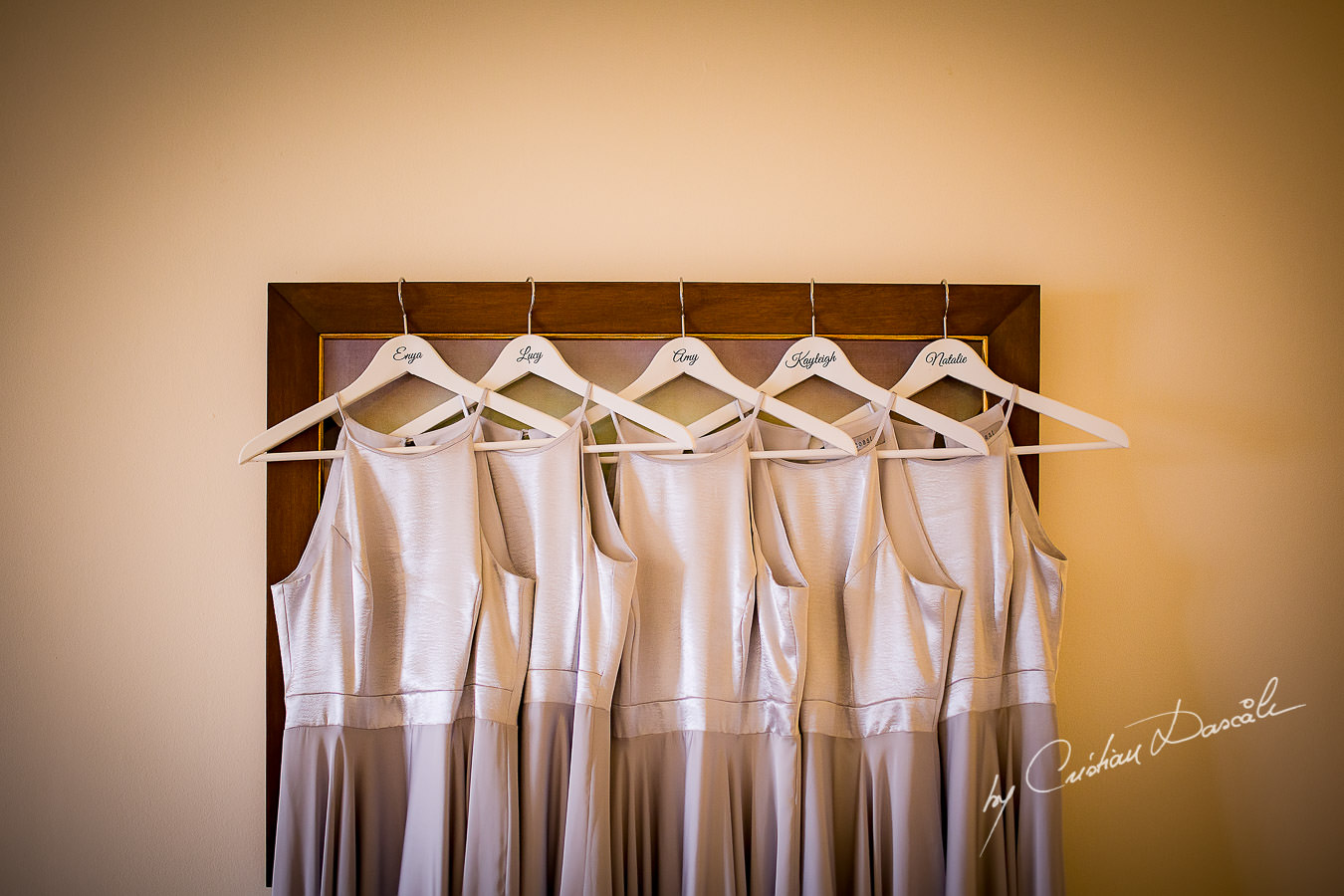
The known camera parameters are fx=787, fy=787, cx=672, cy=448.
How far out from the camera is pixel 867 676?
135 cm

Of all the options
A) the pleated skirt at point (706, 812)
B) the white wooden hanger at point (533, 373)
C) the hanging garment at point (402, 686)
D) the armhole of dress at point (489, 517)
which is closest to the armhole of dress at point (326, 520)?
the hanging garment at point (402, 686)

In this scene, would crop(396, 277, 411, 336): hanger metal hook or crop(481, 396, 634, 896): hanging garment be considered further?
crop(396, 277, 411, 336): hanger metal hook

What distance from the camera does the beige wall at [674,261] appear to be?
1.46 meters

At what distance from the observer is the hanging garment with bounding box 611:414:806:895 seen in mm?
1306

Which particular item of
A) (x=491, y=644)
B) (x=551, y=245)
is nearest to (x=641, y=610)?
(x=491, y=644)

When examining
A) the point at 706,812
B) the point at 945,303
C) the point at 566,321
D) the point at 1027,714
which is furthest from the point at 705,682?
the point at 945,303

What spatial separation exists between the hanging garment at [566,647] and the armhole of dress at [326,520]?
0.26 m

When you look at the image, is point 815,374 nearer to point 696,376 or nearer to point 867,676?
point 696,376

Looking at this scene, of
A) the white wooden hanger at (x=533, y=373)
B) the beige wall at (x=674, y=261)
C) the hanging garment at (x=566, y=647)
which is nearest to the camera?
the hanging garment at (x=566, y=647)

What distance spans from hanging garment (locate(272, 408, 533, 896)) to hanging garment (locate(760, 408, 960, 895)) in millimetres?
497

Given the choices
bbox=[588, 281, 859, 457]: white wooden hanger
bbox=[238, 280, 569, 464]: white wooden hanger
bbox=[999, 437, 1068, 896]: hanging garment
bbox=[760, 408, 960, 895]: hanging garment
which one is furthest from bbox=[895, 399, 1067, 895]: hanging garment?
bbox=[238, 280, 569, 464]: white wooden hanger

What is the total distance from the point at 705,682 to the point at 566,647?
0.78 feet

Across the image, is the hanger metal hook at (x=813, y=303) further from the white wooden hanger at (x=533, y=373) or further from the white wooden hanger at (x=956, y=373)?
the white wooden hanger at (x=533, y=373)

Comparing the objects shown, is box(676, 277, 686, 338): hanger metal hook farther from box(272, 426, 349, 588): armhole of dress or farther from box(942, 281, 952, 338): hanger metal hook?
box(272, 426, 349, 588): armhole of dress
